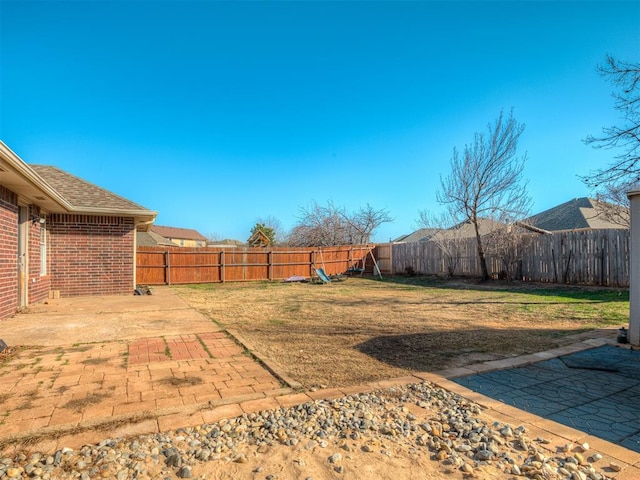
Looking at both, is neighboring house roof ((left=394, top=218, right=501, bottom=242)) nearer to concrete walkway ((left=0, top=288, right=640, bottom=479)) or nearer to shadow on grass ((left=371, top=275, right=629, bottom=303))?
shadow on grass ((left=371, top=275, right=629, bottom=303))

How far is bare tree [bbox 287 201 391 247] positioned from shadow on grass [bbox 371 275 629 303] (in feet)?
30.0

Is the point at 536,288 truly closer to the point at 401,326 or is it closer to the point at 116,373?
the point at 401,326

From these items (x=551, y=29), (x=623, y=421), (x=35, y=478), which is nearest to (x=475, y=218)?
(x=551, y=29)

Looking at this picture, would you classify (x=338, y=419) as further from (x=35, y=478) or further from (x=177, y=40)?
(x=177, y=40)

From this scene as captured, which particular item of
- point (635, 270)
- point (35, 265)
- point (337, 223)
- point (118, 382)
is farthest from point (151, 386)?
point (337, 223)

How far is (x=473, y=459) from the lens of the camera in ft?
6.62

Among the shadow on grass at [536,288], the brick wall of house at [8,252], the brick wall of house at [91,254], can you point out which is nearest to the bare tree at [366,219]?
the shadow on grass at [536,288]

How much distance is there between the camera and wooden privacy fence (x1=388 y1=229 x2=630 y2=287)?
10.5 metres

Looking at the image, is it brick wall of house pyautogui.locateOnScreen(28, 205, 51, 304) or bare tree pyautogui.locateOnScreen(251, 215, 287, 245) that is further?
bare tree pyautogui.locateOnScreen(251, 215, 287, 245)

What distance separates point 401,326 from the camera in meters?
6.02

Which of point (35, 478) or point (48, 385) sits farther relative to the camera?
Answer: point (48, 385)

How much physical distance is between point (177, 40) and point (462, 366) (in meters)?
9.81

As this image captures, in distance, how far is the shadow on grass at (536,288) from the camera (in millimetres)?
9518

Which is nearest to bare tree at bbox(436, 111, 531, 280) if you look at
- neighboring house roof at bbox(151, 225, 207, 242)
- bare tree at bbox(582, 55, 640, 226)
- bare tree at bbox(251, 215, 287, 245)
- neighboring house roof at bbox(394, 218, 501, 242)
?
neighboring house roof at bbox(394, 218, 501, 242)
